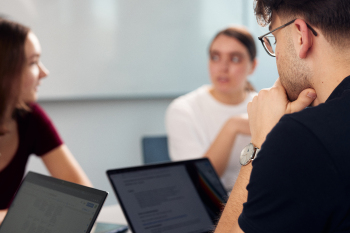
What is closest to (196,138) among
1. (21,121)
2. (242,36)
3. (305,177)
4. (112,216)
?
(242,36)

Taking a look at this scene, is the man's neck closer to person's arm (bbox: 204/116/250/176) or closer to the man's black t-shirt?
the man's black t-shirt

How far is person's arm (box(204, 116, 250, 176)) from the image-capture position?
175 cm

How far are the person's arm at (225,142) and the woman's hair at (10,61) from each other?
0.93 meters

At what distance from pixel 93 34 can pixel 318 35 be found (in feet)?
6.77

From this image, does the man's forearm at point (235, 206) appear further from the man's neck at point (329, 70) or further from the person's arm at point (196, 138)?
the person's arm at point (196, 138)

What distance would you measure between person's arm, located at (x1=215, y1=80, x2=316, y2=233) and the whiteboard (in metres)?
1.85

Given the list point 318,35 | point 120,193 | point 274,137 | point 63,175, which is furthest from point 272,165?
point 63,175

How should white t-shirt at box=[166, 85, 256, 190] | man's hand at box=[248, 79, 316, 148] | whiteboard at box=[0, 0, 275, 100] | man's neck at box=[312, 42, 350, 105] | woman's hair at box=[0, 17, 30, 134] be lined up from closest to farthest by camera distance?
1. man's neck at box=[312, 42, 350, 105]
2. man's hand at box=[248, 79, 316, 148]
3. woman's hair at box=[0, 17, 30, 134]
4. white t-shirt at box=[166, 85, 256, 190]
5. whiteboard at box=[0, 0, 275, 100]

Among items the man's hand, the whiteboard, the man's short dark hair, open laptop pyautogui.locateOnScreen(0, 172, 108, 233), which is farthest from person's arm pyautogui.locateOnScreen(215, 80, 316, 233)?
the whiteboard

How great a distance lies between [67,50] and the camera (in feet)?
8.01

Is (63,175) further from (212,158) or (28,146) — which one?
(212,158)

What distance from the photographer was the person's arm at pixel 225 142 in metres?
1.75

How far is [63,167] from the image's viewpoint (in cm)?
150

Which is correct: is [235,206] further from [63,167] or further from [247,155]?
[63,167]
